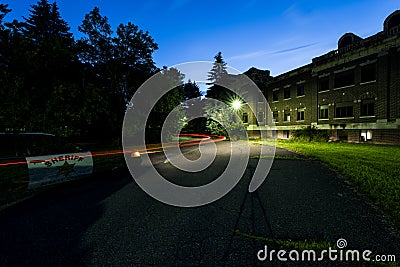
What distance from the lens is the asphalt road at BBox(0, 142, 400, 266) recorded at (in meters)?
3.00

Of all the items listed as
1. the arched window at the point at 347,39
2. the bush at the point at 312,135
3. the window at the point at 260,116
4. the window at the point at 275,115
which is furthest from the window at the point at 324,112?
the window at the point at 260,116

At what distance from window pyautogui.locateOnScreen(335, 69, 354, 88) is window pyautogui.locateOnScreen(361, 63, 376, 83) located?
3.37ft

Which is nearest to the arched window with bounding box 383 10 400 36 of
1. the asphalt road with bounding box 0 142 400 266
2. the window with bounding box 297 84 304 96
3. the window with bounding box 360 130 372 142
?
the window with bounding box 360 130 372 142

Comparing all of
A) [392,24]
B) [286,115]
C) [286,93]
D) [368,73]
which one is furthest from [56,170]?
[286,93]

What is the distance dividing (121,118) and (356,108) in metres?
25.5

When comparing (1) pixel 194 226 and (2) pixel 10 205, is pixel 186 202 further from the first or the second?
(2) pixel 10 205

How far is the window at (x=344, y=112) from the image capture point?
21.2 metres

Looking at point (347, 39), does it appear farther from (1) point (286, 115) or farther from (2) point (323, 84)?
(1) point (286, 115)

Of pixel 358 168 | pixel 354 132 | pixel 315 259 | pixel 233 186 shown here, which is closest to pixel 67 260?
pixel 315 259

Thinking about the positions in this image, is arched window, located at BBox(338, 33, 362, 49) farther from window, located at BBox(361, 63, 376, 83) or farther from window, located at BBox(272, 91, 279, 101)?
window, located at BBox(272, 91, 279, 101)

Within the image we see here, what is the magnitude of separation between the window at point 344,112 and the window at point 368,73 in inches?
122

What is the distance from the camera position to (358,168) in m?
8.11

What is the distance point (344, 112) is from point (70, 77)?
89.7ft

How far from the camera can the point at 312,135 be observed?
22.8m
